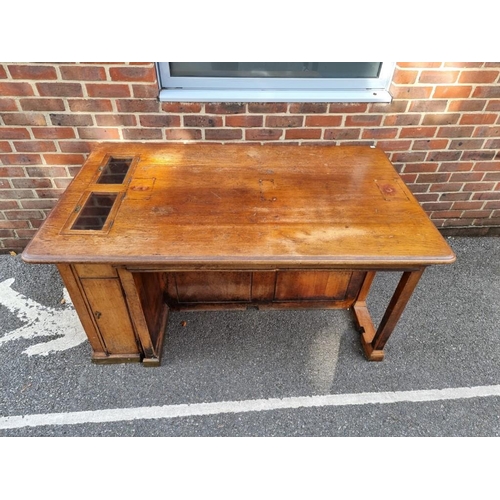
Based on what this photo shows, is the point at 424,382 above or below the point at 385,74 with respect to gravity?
below

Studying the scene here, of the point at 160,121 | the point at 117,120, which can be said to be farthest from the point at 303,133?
the point at 117,120

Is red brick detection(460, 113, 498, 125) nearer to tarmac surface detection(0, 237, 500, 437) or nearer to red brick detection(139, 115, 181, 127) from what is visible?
tarmac surface detection(0, 237, 500, 437)

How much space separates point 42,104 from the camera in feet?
5.69

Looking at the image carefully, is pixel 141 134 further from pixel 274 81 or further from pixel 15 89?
pixel 274 81

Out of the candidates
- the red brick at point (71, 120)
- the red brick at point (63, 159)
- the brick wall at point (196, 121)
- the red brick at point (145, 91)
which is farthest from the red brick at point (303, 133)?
the red brick at point (63, 159)

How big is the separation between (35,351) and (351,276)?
1.62 m

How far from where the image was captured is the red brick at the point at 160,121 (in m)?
1.82

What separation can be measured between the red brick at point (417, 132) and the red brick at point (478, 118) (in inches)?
6.5

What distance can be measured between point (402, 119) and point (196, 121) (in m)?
1.11

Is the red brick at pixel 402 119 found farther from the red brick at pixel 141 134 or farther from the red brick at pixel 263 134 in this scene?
the red brick at pixel 141 134

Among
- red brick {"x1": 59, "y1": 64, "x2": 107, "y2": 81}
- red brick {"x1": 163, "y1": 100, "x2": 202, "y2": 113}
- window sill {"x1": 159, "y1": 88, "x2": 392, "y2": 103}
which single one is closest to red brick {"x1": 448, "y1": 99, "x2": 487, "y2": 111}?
window sill {"x1": 159, "y1": 88, "x2": 392, "y2": 103}

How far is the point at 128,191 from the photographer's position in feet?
4.82

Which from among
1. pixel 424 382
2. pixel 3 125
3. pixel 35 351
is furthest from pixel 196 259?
pixel 3 125

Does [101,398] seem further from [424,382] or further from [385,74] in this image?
[385,74]
